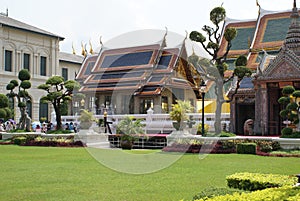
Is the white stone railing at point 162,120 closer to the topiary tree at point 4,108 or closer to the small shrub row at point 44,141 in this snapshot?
the small shrub row at point 44,141

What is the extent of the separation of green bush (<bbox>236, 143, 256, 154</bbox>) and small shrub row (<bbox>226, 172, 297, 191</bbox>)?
854 centimetres

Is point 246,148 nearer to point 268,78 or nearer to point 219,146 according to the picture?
point 219,146

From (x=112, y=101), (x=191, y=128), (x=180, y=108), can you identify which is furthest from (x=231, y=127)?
(x=112, y=101)

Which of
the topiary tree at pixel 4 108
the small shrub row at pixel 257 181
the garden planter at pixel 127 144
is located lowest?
the garden planter at pixel 127 144

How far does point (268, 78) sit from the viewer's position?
69.2ft

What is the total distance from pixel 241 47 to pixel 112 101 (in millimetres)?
11511

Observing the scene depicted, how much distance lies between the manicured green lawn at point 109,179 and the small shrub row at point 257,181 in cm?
89

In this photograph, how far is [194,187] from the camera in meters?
8.70

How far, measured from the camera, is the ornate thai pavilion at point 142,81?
33000 mm

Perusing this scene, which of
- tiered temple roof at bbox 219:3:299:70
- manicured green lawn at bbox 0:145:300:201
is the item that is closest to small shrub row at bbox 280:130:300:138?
manicured green lawn at bbox 0:145:300:201

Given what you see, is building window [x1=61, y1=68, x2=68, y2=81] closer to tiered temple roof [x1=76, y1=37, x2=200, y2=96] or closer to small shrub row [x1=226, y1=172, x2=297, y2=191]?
tiered temple roof [x1=76, y1=37, x2=200, y2=96]

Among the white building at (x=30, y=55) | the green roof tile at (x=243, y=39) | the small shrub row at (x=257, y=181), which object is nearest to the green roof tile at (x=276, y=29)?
the green roof tile at (x=243, y=39)

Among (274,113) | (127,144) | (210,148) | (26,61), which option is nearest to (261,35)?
(274,113)

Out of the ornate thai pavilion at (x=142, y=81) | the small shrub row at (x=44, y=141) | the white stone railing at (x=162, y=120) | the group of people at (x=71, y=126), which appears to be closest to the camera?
the small shrub row at (x=44, y=141)
